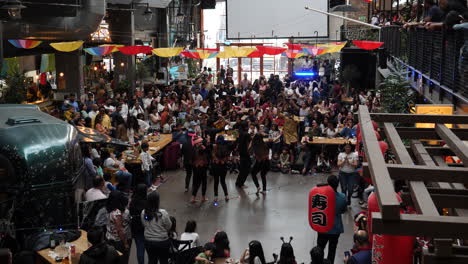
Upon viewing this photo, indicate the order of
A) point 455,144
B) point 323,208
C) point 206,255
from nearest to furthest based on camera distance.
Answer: point 455,144 < point 206,255 < point 323,208

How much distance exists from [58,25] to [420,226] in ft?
63.5

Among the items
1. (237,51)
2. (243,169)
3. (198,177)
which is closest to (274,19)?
(237,51)

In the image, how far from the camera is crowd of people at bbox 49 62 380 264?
8.64 meters

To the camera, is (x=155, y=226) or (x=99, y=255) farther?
(x=155, y=226)

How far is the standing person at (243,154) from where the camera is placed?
14.5m

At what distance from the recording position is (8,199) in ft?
28.7

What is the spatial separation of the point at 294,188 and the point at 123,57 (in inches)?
680

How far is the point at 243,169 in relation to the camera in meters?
14.9

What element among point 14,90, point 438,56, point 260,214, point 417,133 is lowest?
point 260,214

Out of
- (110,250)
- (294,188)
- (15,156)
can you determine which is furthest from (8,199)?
(294,188)

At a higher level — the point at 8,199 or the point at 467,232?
the point at 467,232

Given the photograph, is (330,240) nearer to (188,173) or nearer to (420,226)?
(188,173)

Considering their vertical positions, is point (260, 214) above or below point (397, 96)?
below

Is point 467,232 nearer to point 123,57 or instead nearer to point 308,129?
point 308,129
